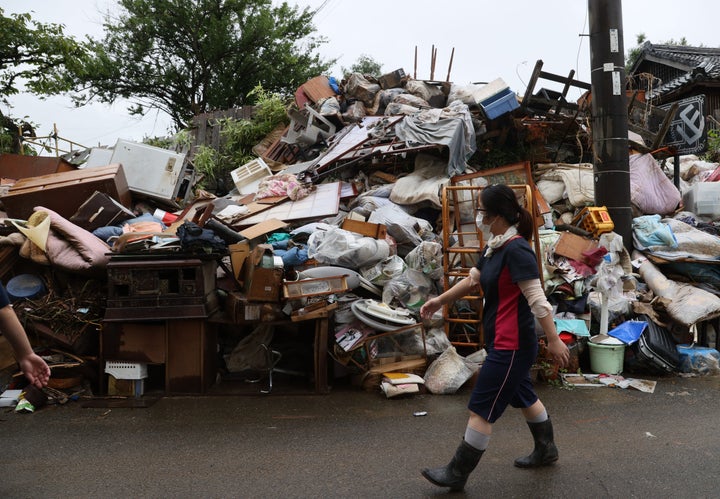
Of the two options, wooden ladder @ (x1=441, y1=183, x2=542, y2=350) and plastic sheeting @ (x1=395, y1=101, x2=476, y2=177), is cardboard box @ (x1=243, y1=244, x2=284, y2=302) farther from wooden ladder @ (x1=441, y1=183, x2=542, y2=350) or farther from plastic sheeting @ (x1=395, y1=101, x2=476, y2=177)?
plastic sheeting @ (x1=395, y1=101, x2=476, y2=177)

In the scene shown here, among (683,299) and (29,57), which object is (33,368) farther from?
(29,57)

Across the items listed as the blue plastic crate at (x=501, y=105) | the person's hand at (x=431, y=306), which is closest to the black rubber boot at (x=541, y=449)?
the person's hand at (x=431, y=306)

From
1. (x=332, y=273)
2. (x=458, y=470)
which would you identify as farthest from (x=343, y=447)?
(x=332, y=273)

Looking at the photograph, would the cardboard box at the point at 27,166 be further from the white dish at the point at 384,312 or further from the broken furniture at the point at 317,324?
the white dish at the point at 384,312

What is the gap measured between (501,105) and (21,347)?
812 centimetres

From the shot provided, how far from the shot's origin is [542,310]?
116 inches

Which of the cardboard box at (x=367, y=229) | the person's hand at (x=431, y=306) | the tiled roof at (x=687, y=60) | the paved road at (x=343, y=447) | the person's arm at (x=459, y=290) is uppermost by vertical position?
the tiled roof at (x=687, y=60)

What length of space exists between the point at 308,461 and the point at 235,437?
31.4 inches

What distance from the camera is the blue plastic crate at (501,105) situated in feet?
29.4

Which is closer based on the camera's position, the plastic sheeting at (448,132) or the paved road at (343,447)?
the paved road at (343,447)

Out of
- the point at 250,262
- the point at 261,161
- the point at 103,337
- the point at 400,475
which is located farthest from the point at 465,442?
the point at 261,161

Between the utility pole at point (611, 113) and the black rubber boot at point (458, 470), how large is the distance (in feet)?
16.7

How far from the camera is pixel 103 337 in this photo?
206 inches

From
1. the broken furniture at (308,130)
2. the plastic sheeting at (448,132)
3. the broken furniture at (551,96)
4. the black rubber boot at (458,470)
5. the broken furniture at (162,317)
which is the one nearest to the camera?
the black rubber boot at (458,470)
